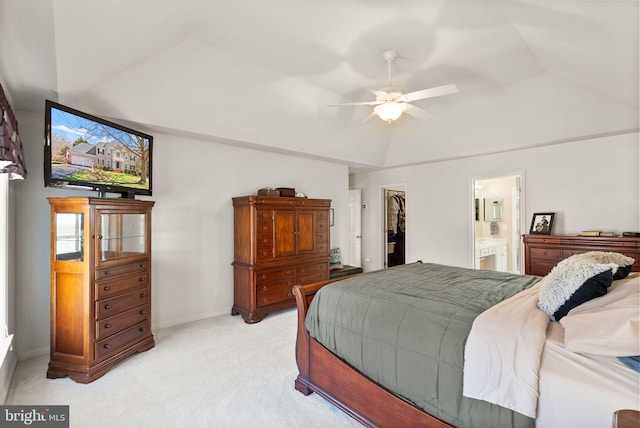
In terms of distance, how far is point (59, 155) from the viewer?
8.04ft

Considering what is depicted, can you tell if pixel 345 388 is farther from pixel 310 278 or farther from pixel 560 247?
pixel 560 247

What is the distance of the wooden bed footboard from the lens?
167cm

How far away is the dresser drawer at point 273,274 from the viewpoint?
156 inches

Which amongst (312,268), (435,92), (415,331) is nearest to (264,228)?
(312,268)

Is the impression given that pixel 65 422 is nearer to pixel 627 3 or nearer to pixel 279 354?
pixel 279 354

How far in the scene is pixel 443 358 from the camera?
1.55 meters

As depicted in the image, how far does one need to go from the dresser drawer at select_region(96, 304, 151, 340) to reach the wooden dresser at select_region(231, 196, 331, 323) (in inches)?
48.3

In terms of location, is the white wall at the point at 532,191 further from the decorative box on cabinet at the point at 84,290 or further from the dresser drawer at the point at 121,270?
the decorative box on cabinet at the point at 84,290

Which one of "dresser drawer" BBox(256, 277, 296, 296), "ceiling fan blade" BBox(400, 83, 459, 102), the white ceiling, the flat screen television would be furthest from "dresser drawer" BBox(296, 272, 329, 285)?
"ceiling fan blade" BBox(400, 83, 459, 102)

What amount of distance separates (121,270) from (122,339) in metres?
0.62

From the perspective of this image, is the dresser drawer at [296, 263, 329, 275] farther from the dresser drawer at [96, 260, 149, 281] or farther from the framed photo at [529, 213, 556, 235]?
the framed photo at [529, 213, 556, 235]

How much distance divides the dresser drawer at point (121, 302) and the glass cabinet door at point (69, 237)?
42cm

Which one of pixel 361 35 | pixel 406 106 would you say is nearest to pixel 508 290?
pixel 406 106

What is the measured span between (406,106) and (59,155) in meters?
3.09
